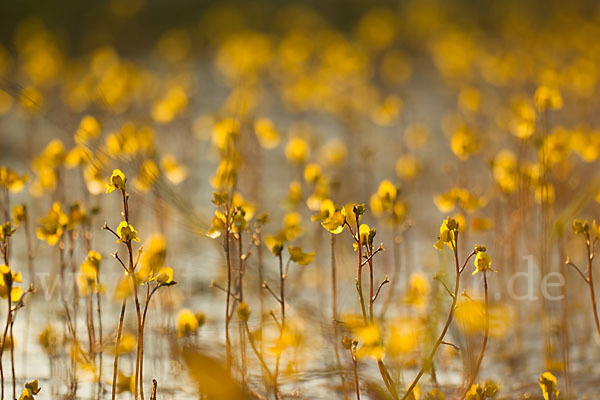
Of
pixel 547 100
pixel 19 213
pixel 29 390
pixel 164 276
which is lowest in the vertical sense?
pixel 29 390

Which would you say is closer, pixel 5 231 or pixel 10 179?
pixel 5 231

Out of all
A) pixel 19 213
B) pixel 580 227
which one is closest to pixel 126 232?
pixel 19 213

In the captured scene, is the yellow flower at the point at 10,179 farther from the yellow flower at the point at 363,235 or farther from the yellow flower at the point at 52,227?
the yellow flower at the point at 363,235

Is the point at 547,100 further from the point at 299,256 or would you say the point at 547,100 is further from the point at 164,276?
the point at 164,276

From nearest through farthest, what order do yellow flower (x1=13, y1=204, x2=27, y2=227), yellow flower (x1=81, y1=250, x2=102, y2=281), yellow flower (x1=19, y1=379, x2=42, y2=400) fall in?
1. yellow flower (x1=19, y1=379, x2=42, y2=400)
2. yellow flower (x1=81, y1=250, x2=102, y2=281)
3. yellow flower (x1=13, y1=204, x2=27, y2=227)

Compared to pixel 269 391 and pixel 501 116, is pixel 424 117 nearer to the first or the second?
pixel 501 116

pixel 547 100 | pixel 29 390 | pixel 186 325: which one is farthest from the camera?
pixel 547 100

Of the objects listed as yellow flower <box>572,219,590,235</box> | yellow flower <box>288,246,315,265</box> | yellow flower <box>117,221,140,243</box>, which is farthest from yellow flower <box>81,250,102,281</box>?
yellow flower <box>572,219,590,235</box>

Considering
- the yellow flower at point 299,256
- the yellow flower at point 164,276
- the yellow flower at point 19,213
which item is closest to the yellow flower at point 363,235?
the yellow flower at point 299,256

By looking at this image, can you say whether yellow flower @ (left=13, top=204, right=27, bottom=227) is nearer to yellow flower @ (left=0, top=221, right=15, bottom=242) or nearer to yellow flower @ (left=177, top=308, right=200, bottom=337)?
yellow flower @ (left=0, top=221, right=15, bottom=242)

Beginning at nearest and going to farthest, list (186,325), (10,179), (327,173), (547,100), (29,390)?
1. (29,390)
2. (186,325)
3. (10,179)
4. (547,100)
5. (327,173)

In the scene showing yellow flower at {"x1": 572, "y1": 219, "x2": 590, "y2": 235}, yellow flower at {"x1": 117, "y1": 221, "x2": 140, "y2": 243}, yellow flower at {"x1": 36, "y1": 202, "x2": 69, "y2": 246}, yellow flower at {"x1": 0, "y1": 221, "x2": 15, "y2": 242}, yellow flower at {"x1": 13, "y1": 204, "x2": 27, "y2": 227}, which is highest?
yellow flower at {"x1": 13, "y1": 204, "x2": 27, "y2": 227}
